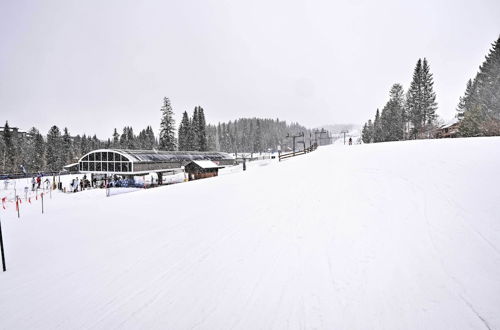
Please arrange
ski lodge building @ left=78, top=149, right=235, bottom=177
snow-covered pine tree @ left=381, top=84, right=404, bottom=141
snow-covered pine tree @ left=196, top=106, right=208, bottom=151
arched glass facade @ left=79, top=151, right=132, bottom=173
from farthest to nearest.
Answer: snow-covered pine tree @ left=196, top=106, right=208, bottom=151 < snow-covered pine tree @ left=381, top=84, right=404, bottom=141 < arched glass facade @ left=79, top=151, right=132, bottom=173 < ski lodge building @ left=78, top=149, right=235, bottom=177

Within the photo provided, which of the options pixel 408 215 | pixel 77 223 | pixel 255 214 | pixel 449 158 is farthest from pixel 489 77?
pixel 77 223

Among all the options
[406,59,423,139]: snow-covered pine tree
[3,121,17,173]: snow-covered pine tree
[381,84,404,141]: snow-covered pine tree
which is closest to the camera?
[406,59,423,139]: snow-covered pine tree

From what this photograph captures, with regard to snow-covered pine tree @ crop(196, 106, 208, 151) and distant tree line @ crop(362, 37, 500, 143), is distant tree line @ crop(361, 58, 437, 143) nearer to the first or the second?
distant tree line @ crop(362, 37, 500, 143)

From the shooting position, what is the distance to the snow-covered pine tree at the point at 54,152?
64.0 m

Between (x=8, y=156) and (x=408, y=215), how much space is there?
82745mm

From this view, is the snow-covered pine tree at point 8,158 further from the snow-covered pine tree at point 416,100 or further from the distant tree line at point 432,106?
the snow-covered pine tree at point 416,100

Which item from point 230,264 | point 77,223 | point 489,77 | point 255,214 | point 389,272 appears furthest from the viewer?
point 489,77

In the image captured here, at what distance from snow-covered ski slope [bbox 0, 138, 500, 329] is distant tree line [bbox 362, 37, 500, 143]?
26257 mm

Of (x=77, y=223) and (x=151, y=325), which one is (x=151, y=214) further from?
(x=151, y=325)

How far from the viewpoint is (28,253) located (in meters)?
7.23

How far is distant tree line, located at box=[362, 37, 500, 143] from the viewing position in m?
28.9

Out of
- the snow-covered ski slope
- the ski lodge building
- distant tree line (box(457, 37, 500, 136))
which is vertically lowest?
the snow-covered ski slope

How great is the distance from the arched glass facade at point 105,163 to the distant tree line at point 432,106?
159 ft

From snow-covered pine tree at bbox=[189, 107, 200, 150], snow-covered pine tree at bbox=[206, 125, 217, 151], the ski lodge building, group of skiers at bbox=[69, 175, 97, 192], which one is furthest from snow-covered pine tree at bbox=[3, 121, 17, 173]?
snow-covered pine tree at bbox=[206, 125, 217, 151]
